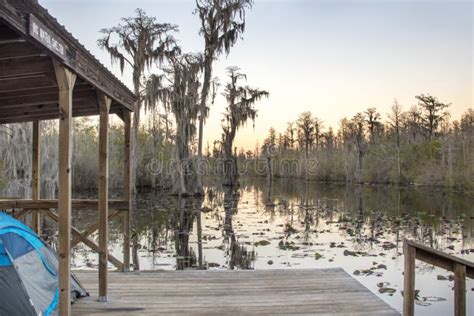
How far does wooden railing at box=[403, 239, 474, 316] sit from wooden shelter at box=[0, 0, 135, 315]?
2810 millimetres

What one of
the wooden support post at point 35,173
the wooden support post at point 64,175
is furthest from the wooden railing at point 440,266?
the wooden support post at point 35,173

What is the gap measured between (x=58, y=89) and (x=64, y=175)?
1.00 meters

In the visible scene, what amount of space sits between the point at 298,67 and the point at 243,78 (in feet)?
39.1

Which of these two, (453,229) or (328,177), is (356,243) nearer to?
(453,229)

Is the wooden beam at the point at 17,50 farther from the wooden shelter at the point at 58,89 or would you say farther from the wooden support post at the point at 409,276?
the wooden support post at the point at 409,276

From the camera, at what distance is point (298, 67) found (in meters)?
23.7

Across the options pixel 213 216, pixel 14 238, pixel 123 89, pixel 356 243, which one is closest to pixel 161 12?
pixel 213 216

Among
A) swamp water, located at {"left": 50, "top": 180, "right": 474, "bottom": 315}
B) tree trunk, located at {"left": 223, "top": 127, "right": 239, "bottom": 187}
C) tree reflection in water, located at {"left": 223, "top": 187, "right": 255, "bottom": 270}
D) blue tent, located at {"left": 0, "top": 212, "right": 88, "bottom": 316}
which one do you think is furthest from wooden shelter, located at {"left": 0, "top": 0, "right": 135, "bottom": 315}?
tree trunk, located at {"left": 223, "top": 127, "right": 239, "bottom": 187}

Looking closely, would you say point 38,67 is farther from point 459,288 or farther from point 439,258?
point 459,288

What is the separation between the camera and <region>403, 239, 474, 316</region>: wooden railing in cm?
347

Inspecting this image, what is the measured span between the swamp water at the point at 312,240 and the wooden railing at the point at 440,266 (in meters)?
2.92

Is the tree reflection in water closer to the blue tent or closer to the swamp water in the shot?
the swamp water

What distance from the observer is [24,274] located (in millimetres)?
3885

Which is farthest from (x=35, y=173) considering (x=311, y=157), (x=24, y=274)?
(x=311, y=157)
